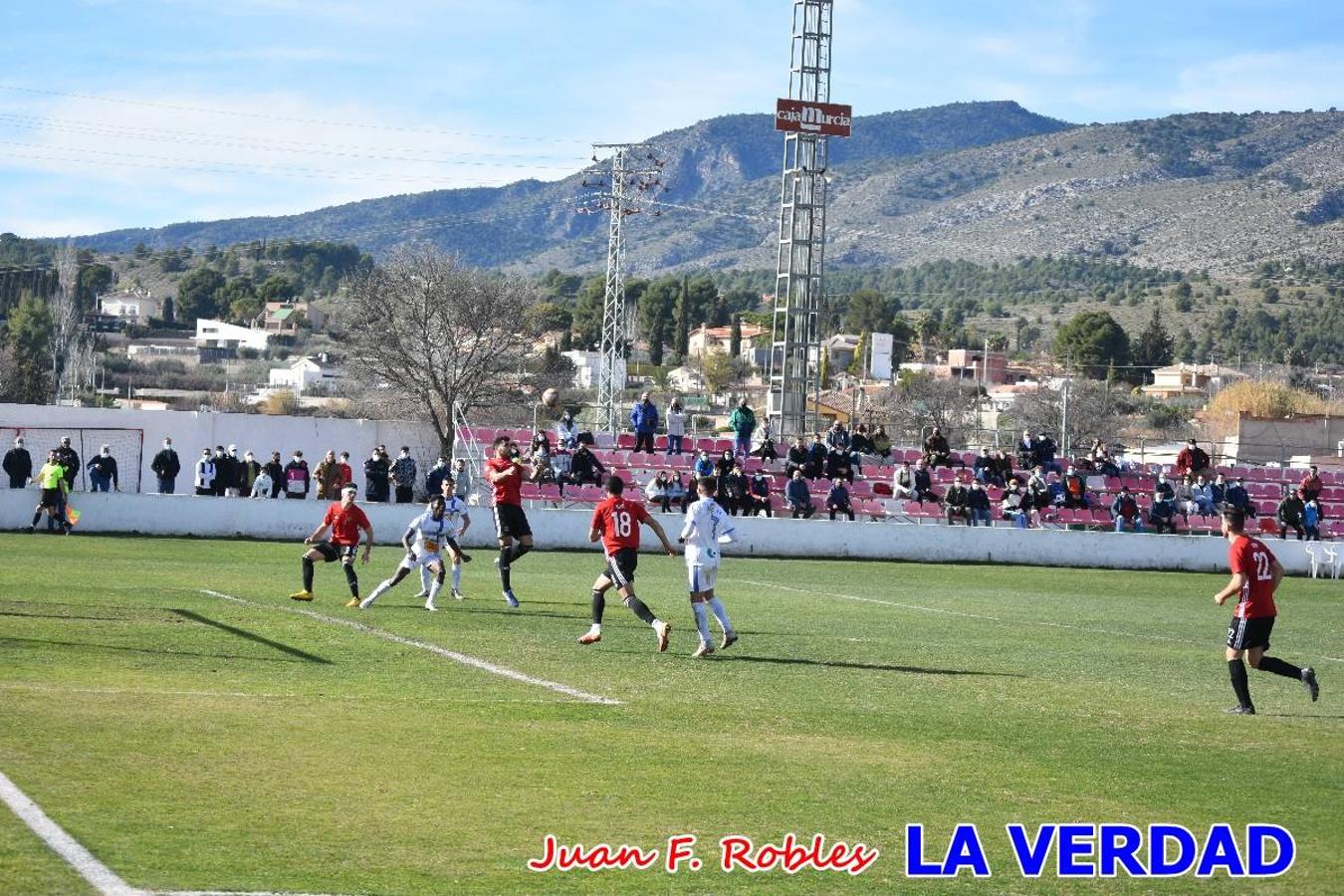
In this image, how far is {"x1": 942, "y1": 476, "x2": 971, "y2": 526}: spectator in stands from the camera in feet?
137

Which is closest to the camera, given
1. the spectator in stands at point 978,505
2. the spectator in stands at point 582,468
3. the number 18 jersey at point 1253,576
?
the number 18 jersey at point 1253,576

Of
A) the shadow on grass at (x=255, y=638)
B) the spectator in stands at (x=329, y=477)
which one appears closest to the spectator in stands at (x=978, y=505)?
the spectator in stands at (x=329, y=477)

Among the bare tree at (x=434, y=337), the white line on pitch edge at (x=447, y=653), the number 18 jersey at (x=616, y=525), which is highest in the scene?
the bare tree at (x=434, y=337)

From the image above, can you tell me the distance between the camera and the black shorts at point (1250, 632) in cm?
1481

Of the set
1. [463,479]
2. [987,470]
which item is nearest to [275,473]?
[463,479]

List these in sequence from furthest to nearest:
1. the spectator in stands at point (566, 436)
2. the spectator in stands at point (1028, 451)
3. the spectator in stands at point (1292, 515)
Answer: the spectator in stands at point (1028, 451) < the spectator in stands at point (1292, 515) < the spectator in stands at point (566, 436)

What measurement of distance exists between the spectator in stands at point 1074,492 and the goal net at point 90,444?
24527 millimetres

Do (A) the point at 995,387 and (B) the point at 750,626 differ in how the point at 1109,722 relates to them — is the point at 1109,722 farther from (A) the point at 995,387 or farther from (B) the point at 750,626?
(A) the point at 995,387

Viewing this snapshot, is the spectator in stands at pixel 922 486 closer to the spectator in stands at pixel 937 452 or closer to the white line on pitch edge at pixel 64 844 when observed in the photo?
the spectator in stands at pixel 937 452

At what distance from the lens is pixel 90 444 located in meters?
44.4

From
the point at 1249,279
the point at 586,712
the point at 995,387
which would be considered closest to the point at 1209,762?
the point at 586,712

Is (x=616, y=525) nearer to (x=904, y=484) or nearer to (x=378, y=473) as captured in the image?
(x=378, y=473)

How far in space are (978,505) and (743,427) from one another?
6358 mm

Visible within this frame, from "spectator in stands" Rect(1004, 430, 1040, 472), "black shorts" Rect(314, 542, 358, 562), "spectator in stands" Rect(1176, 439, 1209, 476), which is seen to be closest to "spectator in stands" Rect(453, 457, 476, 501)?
"spectator in stands" Rect(1004, 430, 1040, 472)
